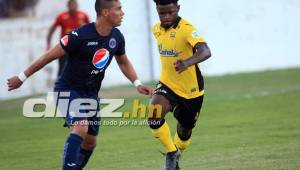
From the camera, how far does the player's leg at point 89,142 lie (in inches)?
414

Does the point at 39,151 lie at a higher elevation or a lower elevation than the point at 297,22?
higher

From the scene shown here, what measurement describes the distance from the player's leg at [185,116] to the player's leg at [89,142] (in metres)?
1.36

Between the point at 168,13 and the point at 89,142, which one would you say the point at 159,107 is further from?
the point at 168,13

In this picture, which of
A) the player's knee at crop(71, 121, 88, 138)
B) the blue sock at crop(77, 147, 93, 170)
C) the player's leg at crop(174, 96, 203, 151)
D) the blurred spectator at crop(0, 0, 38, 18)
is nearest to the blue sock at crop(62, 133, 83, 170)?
the player's knee at crop(71, 121, 88, 138)

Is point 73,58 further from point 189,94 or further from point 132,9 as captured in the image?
point 132,9

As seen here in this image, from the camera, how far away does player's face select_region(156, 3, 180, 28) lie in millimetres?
11008

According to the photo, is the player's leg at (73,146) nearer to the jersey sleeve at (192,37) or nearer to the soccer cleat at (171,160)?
the soccer cleat at (171,160)

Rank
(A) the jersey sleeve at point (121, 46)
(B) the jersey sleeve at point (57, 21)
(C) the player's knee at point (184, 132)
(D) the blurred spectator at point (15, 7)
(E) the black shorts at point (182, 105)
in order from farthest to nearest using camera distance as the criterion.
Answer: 1. (D) the blurred spectator at point (15, 7)
2. (B) the jersey sleeve at point (57, 21)
3. (C) the player's knee at point (184, 132)
4. (E) the black shorts at point (182, 105)
5. (A) the jersey sleeve at point (121, 46)

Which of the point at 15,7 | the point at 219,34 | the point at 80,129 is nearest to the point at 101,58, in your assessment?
the point at 80,129

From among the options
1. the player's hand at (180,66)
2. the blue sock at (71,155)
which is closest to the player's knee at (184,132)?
the player's hand at (180,66)

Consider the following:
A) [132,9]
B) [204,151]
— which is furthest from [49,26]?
[204,151]

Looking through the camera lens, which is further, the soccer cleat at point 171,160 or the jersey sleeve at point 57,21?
the jersey sleeve at point 57,21

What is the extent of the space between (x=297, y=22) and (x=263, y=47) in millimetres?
1433

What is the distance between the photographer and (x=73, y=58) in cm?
1033
